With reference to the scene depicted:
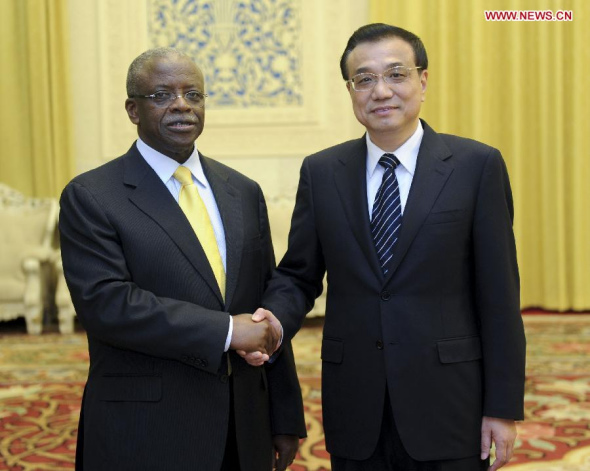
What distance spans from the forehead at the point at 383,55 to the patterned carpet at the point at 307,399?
194 centimetres

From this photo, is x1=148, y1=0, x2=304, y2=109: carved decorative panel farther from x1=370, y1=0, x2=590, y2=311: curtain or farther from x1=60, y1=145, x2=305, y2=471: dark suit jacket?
x1=60, y1=145, x2=305, y2=471: dark suit jacket

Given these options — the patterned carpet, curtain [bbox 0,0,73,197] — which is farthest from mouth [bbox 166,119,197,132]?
curtain [bbox 0,0,73,197]

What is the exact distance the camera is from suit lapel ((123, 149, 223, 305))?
2.01m

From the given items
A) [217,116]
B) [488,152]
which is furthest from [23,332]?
[488,152]

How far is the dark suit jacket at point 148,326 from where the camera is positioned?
1.91 meters

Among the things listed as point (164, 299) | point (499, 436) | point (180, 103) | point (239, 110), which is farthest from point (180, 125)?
point (239, 110)

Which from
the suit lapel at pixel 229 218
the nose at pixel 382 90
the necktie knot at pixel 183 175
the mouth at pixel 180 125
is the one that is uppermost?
the nose at pixel 382 90

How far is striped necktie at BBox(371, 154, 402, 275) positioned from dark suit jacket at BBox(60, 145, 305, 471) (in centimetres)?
36

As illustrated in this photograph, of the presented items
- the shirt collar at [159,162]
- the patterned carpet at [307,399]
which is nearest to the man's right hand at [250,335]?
the shirt collar at [159,162]

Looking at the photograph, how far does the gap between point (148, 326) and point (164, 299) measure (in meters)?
0.09

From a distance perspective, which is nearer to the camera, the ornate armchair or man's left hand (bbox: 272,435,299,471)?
man's left hand (bbox: 272,435,299,471)

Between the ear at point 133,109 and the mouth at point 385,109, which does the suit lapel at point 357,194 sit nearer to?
the mouth at point 385,109

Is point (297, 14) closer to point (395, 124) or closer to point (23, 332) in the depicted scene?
point (23, 332)

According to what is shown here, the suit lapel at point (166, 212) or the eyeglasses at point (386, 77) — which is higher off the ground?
the eyeglasses at point (386, 77)
